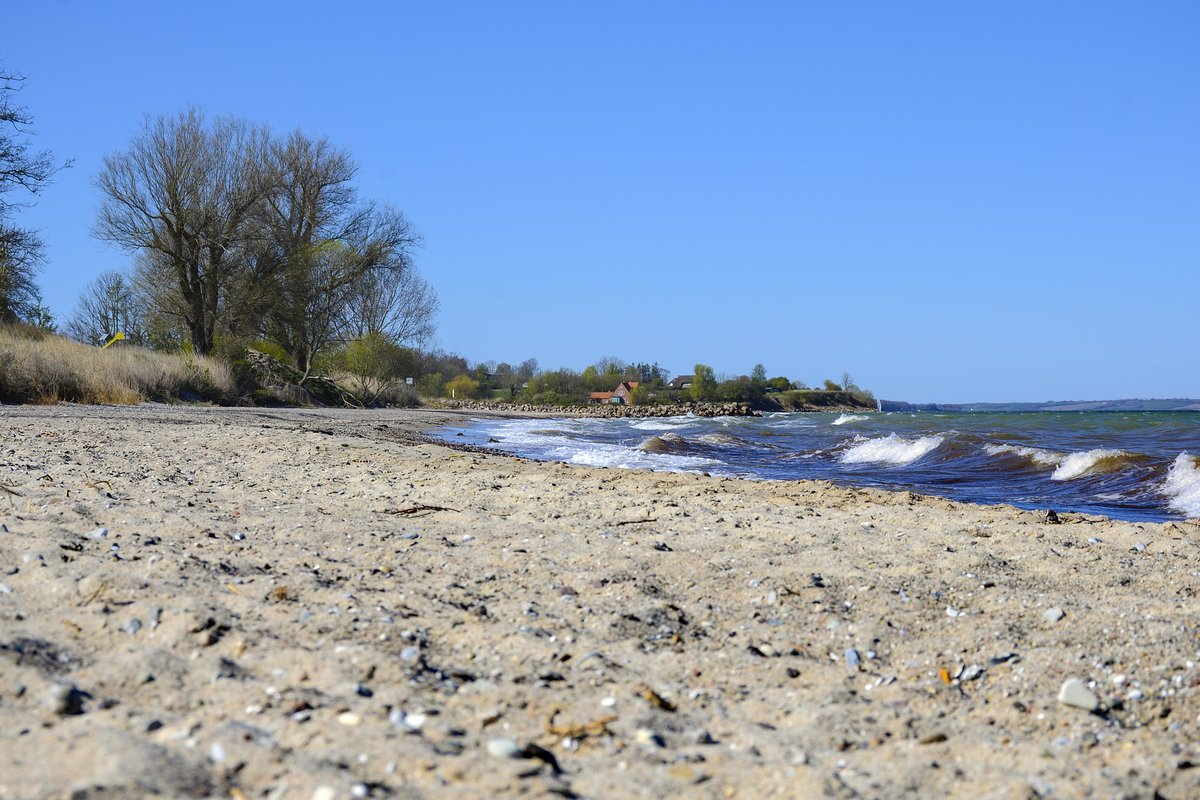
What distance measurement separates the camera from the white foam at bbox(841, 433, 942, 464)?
15.1 metres

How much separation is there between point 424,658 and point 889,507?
4.87 meters

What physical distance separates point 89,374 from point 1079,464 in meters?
17.6

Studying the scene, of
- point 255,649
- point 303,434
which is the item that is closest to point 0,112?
point 303,434

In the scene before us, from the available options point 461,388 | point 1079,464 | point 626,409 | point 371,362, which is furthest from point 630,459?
point 461,388

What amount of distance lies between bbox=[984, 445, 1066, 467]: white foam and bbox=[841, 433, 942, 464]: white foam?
1036mm

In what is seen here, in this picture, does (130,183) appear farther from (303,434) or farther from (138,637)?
(138,637)

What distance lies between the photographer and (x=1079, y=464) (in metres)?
12.0

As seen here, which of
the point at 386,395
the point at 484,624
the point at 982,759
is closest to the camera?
the point at 982,759

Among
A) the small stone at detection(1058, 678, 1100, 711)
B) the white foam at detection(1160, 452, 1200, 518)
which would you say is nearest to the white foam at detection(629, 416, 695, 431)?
the white foam at detection(1160, 452, 1200, 518)

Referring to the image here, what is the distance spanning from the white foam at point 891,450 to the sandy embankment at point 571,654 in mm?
9563

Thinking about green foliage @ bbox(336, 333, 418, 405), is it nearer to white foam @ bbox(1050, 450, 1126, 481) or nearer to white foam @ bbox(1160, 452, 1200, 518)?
white foam @ bbox(1050, 450, 1126, 481)

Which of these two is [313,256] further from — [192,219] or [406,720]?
[406,720]

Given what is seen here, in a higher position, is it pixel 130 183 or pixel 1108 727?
pixel 130 183

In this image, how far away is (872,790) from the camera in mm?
2172
